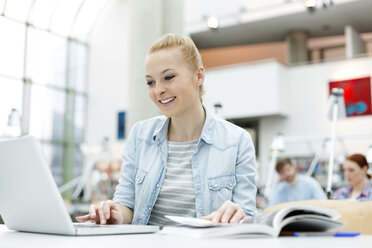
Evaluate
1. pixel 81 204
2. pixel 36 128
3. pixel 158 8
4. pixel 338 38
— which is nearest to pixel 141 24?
pixel 158 8

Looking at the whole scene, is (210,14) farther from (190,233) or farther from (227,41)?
(190,233)

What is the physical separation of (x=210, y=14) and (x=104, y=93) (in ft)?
19.4

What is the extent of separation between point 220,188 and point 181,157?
0.69 ft

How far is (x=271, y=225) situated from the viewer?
114 cm

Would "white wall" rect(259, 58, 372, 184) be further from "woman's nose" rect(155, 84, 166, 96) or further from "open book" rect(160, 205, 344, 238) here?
"open book" rect(160, 205, 344, 238)

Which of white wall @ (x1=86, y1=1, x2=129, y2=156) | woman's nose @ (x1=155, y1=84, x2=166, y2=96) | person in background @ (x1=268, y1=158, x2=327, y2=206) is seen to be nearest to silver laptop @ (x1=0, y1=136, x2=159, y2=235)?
woman's nose @ (x1=155, y1=84, x2=166, y2=96)

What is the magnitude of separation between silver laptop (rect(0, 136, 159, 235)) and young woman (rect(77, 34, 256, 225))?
0.49m

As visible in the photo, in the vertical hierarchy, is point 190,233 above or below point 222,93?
below

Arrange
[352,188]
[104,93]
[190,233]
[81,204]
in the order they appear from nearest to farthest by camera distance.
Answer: [190,233] → [352,188] → [81,204] → [104,93]

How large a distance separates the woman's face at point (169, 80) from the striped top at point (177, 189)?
0.58 ft

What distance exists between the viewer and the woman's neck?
6.45 ft

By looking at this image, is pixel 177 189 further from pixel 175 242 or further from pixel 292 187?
pixel 292 187

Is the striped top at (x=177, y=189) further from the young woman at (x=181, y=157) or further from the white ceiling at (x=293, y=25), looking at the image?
the white ceiling at (x=293, y=25)

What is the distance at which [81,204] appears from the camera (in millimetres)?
13344
